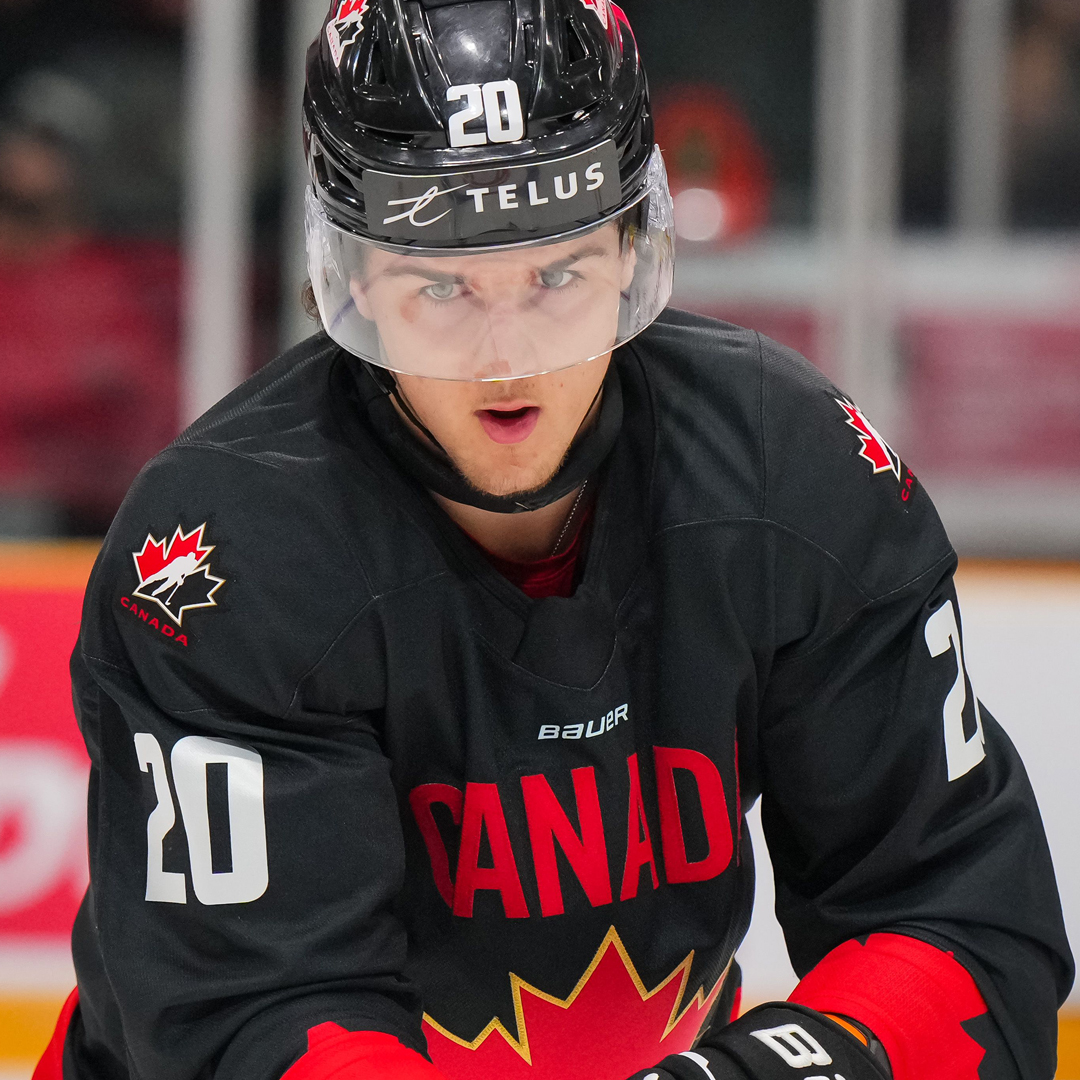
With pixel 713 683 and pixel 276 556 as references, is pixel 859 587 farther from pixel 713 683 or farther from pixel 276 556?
pixel 276 556

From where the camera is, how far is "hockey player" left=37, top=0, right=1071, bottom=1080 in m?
1.09

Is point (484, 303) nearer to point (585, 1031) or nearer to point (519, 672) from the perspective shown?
point (519, 672)

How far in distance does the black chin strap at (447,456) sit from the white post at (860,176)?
2813 mm

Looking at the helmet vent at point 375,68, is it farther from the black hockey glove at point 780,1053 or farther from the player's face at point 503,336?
the black hockey glove at point 780,1053

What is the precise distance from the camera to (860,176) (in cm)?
385

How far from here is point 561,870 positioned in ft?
3.96

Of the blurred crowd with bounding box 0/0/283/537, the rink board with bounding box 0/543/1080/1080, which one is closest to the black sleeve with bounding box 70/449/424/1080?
the rink board with bounding box 0/543/1080/1080

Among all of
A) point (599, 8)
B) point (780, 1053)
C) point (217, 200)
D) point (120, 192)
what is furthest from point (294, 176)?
point (780, 1053)

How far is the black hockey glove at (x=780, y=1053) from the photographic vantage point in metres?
1.05

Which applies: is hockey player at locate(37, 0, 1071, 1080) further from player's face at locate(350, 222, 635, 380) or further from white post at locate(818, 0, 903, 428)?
white post at locate(818, 0, 903, 428)

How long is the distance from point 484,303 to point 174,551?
274 millimetres

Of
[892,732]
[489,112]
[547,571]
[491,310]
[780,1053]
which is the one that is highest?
[489,112]

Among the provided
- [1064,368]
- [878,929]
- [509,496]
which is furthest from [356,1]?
[1064,368]

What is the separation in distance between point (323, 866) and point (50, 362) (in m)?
2.93
